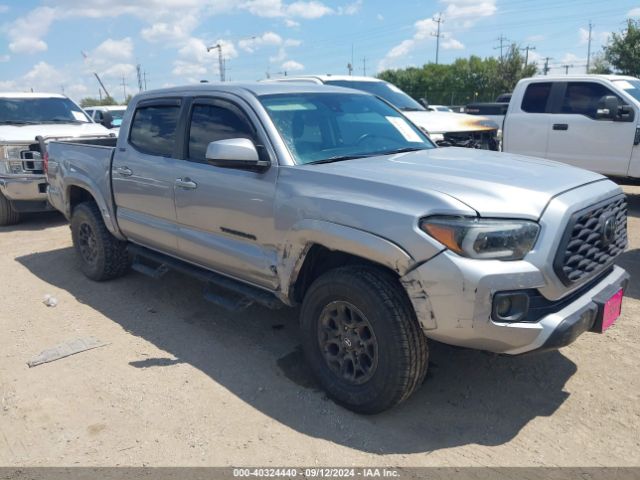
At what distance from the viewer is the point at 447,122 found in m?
9.45

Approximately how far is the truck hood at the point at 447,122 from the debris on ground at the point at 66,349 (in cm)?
622

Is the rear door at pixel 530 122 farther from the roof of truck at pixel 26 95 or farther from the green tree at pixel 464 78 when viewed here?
the green tree at pixel 464 78

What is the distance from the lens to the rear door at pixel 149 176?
452 cm

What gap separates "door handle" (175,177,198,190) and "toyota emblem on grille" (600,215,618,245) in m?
2.69

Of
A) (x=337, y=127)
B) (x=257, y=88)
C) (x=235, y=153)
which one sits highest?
(x=257, y=88)

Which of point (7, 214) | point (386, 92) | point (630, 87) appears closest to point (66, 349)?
point (7, 214)

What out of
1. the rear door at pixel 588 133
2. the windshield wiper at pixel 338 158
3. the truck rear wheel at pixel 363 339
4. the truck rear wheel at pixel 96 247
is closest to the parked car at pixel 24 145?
the truck rear wheel at pixel 96 247

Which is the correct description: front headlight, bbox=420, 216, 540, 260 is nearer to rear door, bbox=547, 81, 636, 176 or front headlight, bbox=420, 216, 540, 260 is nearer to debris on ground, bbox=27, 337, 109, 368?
debris on ground, bbox=27, 337, 109, 368

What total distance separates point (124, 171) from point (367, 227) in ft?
9.39

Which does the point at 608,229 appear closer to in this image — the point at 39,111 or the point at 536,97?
the point at 536,97

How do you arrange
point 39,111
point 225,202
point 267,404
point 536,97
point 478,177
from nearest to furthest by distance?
point 478,177, point 267,404, point 225,202, point 536,97, point 39,111

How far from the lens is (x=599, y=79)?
8.61 m

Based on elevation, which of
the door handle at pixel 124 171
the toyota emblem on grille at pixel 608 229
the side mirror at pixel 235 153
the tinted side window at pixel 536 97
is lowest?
the toyota emblem on grille at pixel 608 229

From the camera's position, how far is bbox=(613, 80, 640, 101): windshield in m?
8.46
